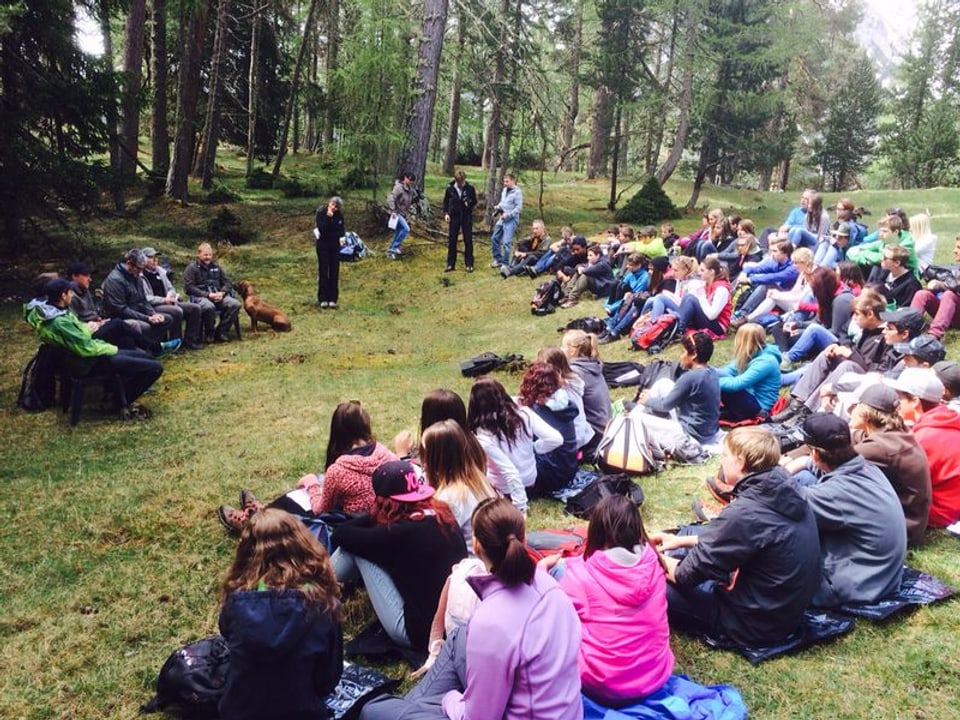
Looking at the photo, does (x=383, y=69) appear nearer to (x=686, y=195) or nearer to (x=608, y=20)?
(x=608, y=20)

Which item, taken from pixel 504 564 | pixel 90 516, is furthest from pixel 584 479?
pixel 90 516

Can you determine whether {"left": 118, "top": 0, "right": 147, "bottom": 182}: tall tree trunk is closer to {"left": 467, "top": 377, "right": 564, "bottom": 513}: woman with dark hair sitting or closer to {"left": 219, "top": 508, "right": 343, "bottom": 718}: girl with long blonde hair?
{"left": 467, "top": 377, "right": 564, "bottom": 513}: woman with dark hair sitting

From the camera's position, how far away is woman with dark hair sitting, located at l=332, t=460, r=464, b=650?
11.7 feet

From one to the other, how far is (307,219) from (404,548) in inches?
614

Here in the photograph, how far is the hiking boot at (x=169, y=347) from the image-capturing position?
941 cm

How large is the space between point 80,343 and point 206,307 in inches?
129

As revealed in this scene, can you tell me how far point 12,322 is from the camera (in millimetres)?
10438

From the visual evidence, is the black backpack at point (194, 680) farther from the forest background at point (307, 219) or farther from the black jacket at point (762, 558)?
the black jacket at point (762, 558)

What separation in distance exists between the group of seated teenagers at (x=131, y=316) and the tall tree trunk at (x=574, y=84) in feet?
28.8

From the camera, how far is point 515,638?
101 inches

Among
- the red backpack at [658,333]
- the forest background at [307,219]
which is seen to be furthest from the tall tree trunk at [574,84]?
the red backpack at [658,333]

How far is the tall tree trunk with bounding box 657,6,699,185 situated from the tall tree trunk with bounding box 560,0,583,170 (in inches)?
117

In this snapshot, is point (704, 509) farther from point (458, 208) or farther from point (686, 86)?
point (686, 86)

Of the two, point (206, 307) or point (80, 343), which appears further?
point (206, 307)
